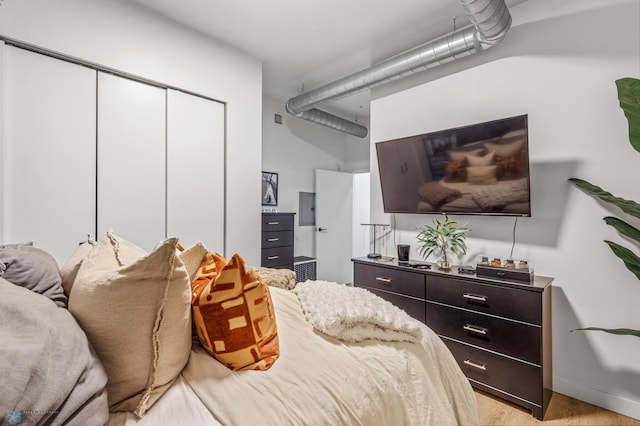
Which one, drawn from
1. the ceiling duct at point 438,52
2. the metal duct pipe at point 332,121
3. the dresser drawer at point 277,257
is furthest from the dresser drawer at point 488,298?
the metal duct pipe at point 332,121

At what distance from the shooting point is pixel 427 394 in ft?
3.95

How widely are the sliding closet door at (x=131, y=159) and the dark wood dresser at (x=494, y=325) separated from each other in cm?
228

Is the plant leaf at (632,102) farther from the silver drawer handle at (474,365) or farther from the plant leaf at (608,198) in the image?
the silver drawer handle at (474,365)

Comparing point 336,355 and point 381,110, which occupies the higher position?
point 381,110

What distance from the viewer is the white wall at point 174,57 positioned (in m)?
2.12

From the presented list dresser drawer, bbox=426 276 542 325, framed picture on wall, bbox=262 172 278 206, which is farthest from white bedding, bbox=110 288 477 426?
framed picture on wall, bbox=262 172 278 206

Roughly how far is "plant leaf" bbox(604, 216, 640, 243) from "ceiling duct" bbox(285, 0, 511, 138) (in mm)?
1507

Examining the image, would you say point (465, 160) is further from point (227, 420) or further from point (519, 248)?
point (227, 420)

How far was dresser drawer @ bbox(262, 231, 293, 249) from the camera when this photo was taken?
3.79m

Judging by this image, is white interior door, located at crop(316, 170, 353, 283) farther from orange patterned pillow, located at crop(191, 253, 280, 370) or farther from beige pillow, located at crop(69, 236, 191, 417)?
beige pillow, located at crop(69, 236, 191, 417)

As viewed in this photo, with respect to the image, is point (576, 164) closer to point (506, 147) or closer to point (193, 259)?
point (506, 147)

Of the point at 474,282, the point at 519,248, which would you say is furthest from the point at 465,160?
the point at 474,282

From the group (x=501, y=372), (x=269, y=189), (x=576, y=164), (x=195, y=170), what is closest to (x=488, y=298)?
(x=501, y=372)

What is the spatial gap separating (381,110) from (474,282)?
82.4 inches
